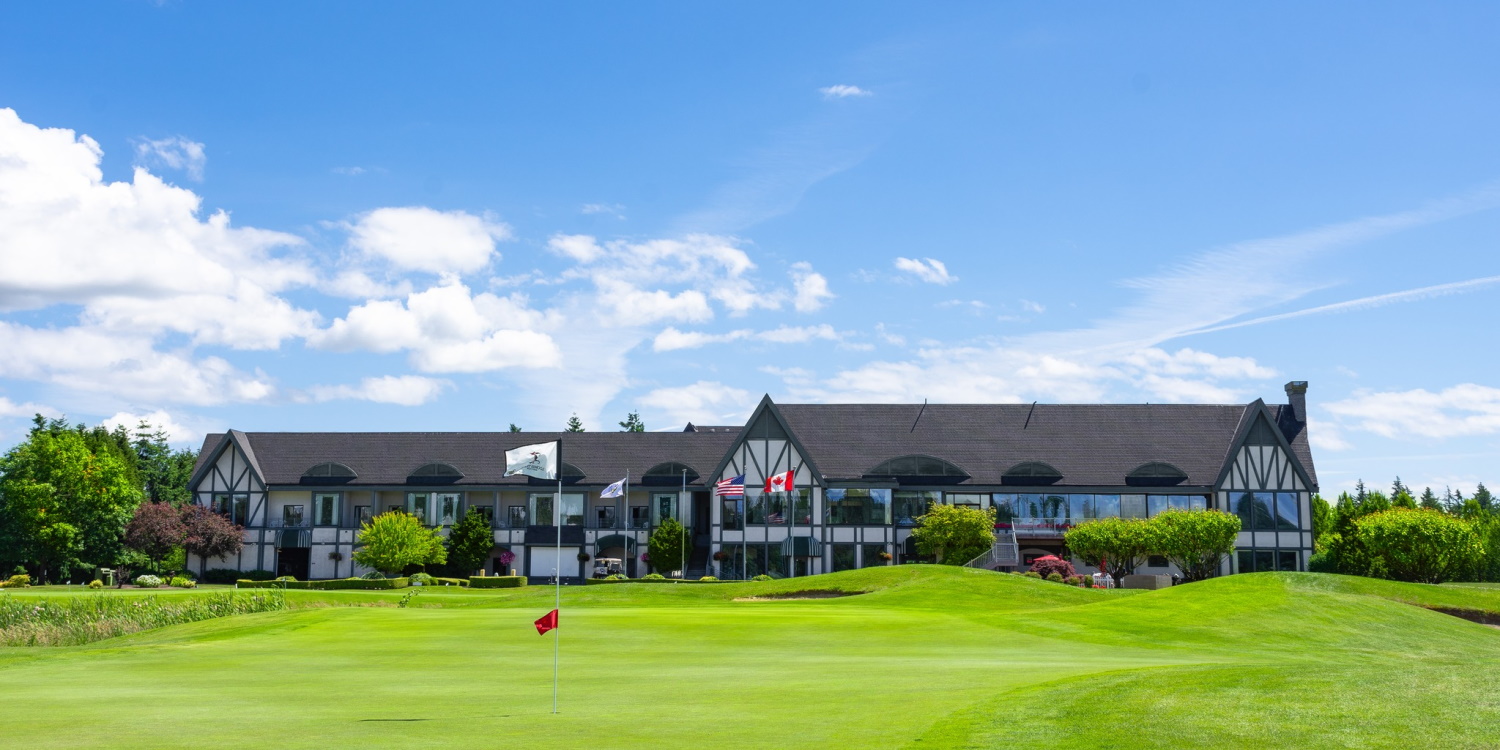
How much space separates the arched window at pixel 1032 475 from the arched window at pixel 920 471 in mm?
2632

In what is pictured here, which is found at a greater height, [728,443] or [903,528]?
[728,443]

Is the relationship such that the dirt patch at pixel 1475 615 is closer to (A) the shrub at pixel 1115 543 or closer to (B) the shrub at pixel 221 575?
(A) the shrub at pixel 1115 543

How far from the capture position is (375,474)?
263 ft

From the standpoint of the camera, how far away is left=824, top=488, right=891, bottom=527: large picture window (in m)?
73.1

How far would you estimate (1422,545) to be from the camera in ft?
186

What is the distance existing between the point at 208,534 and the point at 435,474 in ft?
45.1

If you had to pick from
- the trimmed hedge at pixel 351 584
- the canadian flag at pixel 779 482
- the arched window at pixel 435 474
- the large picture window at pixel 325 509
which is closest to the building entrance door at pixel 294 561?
the large picture window at pixel 325 509

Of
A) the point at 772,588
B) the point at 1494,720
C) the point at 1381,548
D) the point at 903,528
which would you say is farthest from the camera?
the point at 903,528

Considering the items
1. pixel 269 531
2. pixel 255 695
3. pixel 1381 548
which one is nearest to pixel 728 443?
pixel 269 531

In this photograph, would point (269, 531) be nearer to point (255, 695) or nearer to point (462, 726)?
point (255, 695)

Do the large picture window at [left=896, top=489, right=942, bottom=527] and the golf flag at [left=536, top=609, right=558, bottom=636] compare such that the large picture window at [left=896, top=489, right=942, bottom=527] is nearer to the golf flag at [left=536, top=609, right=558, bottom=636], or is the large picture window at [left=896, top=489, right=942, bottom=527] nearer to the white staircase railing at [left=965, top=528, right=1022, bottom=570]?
the white staircase railing at [left=965, top=528, right=1022, bottom=570]

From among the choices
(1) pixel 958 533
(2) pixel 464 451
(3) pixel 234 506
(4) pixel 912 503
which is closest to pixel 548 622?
(1) pixel 958 533

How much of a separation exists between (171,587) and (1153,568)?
5423 centimetres

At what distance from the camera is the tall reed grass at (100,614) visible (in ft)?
118
